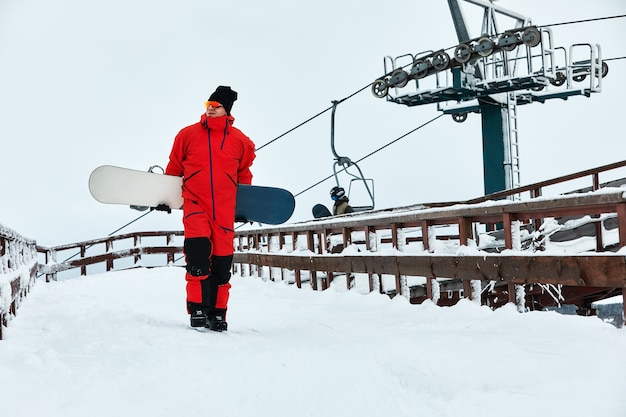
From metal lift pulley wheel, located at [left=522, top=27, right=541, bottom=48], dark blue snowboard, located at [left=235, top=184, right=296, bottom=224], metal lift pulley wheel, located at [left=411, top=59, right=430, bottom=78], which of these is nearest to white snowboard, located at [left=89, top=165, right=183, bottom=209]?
dark blue snowboard, located at [left=235, top=184, right=296, bottom=224]

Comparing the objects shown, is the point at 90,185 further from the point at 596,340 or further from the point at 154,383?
the point at 596,340

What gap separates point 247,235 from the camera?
40.8 ft

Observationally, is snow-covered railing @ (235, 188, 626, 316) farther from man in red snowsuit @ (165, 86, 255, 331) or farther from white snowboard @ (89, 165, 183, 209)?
white snowboard @ (89, 165, 183, 209)

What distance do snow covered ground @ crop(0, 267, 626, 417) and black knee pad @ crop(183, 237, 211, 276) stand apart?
20.0 inches

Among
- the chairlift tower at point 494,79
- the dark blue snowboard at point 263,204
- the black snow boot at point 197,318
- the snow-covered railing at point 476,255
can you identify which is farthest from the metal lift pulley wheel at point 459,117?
the black snow boot at point 197,318

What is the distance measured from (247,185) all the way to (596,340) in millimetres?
3381

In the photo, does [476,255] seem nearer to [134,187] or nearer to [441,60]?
[134,187]

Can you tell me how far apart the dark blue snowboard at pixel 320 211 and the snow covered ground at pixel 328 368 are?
26.2ft

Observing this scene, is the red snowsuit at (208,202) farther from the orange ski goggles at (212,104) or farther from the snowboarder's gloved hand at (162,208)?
the snowboarder's gloved hand at (162,208)

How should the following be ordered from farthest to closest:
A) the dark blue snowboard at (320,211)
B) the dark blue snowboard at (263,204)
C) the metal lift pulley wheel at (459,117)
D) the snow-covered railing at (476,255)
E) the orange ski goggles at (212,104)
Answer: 1. the metal lift pulley wheel at (459,117)
2. the dark blue snowboard at (320,211)
3. the dark blue snowboard at (263,204)
4. the orange ski goggles at (212,104)
5. the snow-covered railing at (476,255)

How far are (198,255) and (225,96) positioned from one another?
4.70ft

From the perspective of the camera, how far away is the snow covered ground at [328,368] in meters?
2.95

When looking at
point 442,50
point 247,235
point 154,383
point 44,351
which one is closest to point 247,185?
point 44,351

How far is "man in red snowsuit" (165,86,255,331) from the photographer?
531cm
